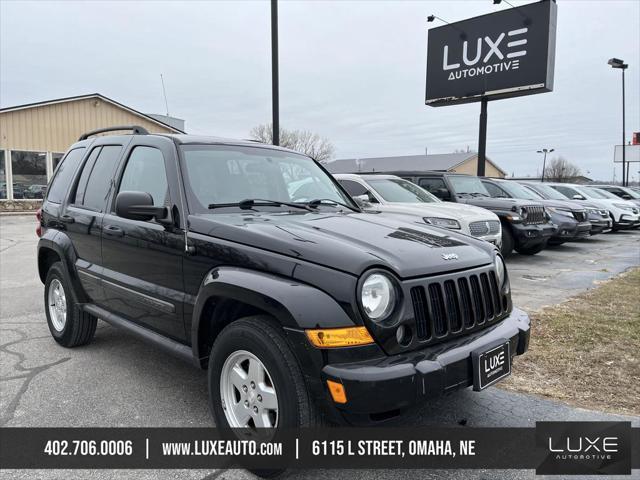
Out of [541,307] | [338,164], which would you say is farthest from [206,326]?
[338,164]

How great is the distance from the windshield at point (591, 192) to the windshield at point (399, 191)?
1115 centimetres

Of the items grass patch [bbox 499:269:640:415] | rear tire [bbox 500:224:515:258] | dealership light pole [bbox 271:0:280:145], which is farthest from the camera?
rear tire [bbox 500:224:515:258]

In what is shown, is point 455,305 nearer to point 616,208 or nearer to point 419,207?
point 419,207

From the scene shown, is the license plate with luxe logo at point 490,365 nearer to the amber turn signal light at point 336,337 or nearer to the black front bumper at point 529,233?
the amber turn signal light at point 336,337

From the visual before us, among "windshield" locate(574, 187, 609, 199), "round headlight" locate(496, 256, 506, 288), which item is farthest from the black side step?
"windshield" locate(574, 187, 609, 199)

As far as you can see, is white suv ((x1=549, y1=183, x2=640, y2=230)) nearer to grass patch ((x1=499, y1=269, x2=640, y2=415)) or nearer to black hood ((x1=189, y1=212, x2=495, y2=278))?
grass patch ((x1=499, y1=269, x2=640, y2=415))

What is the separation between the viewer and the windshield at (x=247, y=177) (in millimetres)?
3328

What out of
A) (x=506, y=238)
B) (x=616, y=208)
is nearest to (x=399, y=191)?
(x=506, y=238)

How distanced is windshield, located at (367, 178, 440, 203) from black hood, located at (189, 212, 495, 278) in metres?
5.44

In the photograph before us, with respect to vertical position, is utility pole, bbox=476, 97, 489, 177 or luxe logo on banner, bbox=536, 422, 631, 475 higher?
utility pole, bbox=476, 97, 489, 177

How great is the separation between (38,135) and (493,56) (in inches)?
819

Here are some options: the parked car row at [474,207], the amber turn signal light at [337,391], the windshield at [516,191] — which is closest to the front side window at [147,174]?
the amber turn signal light at [337,391]

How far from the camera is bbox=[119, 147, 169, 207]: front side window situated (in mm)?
3436

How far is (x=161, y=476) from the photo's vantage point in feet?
8.73
